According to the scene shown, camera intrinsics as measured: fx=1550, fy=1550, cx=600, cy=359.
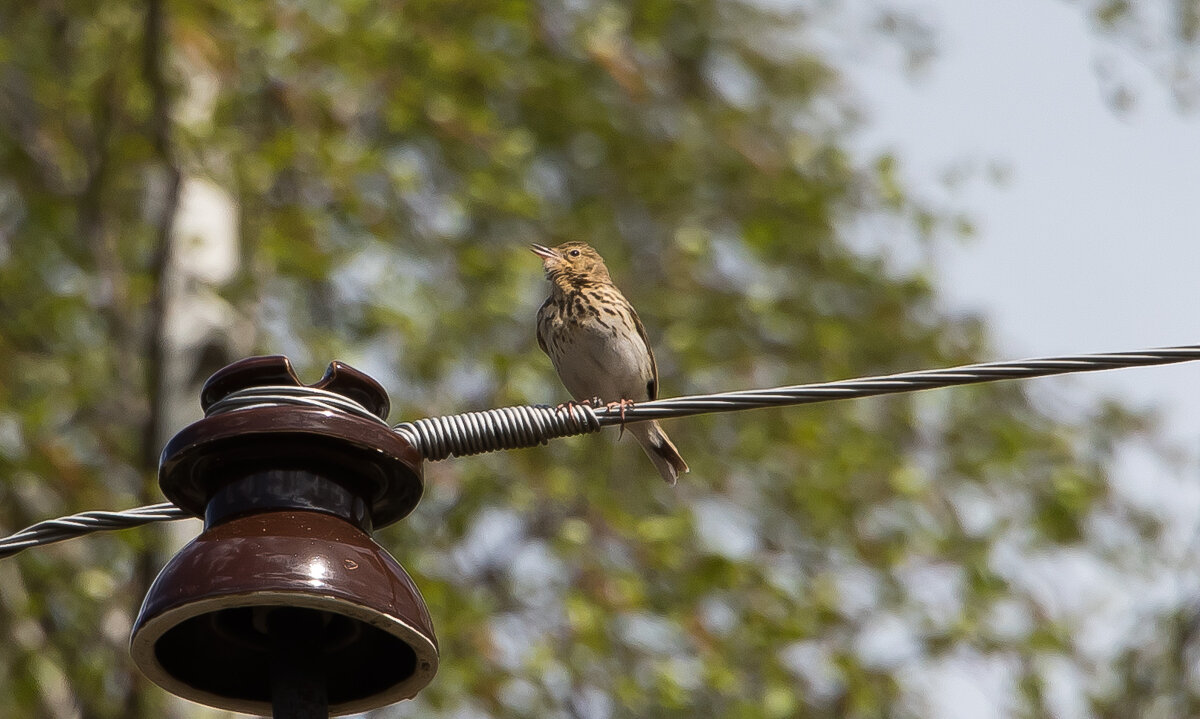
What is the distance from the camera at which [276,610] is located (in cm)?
253

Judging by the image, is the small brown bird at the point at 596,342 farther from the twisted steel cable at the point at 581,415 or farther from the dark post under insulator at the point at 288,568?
the dark post under insulator at the point at 288,568

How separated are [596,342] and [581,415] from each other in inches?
115

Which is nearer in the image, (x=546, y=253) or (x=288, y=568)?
(x=288, y=568)

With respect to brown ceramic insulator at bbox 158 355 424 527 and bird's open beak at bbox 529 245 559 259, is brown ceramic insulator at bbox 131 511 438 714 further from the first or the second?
bird's open beak at bbox 529 245 559 259

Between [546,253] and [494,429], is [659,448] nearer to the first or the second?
[546,253]

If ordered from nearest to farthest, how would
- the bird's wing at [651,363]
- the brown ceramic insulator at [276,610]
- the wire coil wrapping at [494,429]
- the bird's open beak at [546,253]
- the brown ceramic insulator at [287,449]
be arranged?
1. the brown ceramic insulator at [276,610]
2. the brown ceramic insulator at [287,449]
3. the wire coil wrapping at [494,429]
4. the bird's wing at [651,363]
5. the bird's open beak at [546,253]

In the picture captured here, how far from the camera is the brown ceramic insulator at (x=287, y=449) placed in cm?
252

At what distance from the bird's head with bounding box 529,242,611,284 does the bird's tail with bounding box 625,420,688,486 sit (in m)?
0.66

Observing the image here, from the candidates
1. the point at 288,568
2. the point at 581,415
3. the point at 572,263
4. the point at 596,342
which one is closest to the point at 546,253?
the point at 572,263

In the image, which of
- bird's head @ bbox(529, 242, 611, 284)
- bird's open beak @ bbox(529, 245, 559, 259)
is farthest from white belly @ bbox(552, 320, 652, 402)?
bird's open beak @ bbox(529, 245, 559, 259)

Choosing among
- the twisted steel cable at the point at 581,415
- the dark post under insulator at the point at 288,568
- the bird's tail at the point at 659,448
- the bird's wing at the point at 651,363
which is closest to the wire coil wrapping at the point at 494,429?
the twisted steel cable at the point at 581,415

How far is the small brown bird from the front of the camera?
6160mm

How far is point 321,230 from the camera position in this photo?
823 centimetres

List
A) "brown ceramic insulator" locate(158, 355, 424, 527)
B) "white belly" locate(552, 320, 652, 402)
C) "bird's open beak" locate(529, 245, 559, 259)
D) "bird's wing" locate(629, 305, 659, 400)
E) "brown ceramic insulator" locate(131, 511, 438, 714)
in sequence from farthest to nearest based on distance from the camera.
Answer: "bird's open beak" locate(529, 245, 559, 259), "bird's wing" locate(629, 305, 659, 400), "white belly" locate(552, 320, 652, 402), "brown ceramic insulator" locate(158, 355, 424, 527), "brown ceramic insulator" locate(131, 511, 438, 714)
